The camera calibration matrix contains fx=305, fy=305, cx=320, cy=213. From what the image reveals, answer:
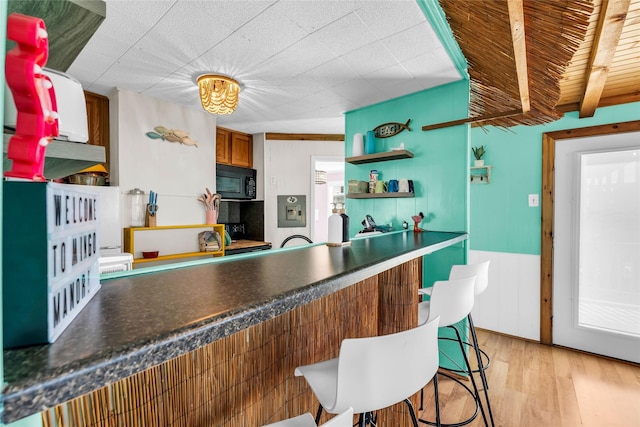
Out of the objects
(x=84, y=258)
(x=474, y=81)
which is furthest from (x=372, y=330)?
(x=474, y=81)

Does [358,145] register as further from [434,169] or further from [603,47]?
[603,47]

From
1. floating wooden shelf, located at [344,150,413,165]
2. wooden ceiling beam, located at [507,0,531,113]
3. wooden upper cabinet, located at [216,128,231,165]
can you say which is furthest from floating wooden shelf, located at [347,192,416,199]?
wooden upper cabinet, located at [216,128,231,165]

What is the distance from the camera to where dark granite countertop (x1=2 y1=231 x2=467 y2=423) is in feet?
1.11

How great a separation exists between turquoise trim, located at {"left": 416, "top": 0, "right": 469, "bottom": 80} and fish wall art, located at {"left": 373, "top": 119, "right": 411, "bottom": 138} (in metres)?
0.62

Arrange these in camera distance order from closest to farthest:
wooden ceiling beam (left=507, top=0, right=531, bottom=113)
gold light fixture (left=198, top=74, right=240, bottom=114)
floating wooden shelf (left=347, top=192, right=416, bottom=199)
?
wooden ceiling beam (left=507, top=0, right=531, bottom=113)
gold light fixture (left=198, top=74, right=240, bottom=114)
floating wooden shelf (left=347, top=192, right=416, bottom=199)

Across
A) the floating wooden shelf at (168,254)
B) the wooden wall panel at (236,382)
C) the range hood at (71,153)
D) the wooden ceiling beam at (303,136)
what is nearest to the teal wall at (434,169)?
the wooden wall panel at (236,382)

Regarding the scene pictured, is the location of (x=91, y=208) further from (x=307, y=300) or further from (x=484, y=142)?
(x=484, y=142)

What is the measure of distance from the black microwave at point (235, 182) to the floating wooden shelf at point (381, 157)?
66.0 inches

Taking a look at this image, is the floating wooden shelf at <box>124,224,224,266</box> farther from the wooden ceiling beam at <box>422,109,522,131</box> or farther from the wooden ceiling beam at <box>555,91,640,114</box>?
the wooden ceiling beam at <box>555,91,640,114</box>

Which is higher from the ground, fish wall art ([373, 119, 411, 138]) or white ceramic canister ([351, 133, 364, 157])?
fish wall art ([373, 119, 411, 138])

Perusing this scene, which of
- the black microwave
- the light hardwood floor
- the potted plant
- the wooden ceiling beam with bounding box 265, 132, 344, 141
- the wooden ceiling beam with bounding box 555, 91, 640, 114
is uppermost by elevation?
the wooden ceiling beam with bounding box 265, 132, 344, 141

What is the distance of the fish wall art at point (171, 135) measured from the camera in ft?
9.88

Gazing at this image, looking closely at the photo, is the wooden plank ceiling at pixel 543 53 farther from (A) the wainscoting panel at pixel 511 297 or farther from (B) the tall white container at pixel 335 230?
(A) the wainscoting panel at pixel 511 297

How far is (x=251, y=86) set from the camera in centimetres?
263
